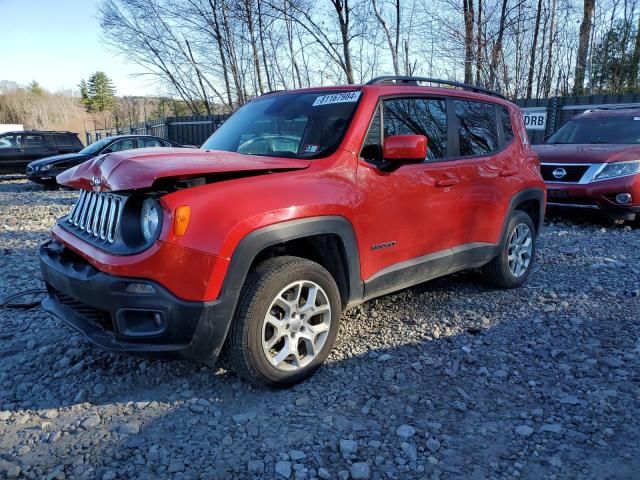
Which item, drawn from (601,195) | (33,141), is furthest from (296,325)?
(33,141)

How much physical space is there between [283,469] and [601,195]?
6.63 metres

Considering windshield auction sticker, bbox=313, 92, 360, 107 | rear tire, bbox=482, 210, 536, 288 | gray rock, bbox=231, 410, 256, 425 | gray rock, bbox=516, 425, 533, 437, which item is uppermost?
windshield auction sticker, bbox=313, 92, 360, 107

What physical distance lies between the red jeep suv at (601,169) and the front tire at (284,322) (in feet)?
18.7

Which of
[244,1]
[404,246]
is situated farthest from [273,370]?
[244,1]

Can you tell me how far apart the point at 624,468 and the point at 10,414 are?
3.09 metres

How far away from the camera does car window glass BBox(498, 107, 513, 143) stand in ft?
14.5

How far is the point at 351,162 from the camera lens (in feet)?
9.92

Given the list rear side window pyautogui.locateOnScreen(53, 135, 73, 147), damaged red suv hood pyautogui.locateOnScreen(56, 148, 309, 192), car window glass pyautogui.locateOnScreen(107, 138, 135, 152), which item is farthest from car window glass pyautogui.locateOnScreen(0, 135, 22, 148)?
damaged red suv hood pyautogui.locateOnScreen(56, 148, 309, 192)

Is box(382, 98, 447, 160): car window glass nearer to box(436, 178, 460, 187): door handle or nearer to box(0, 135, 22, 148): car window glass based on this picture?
box(436, 178, 460, 187): door handle

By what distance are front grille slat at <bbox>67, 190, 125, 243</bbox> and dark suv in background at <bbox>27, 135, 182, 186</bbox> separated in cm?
914

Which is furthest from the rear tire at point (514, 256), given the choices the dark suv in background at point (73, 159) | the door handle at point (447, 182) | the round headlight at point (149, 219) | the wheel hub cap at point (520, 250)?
the dark suv in background at point (73, 159)

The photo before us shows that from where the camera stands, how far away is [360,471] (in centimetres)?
214

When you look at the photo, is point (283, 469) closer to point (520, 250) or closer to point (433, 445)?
point (433, 445)

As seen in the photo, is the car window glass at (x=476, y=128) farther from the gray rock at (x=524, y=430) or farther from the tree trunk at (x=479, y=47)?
the tree trunk at (x=479, y=47)
